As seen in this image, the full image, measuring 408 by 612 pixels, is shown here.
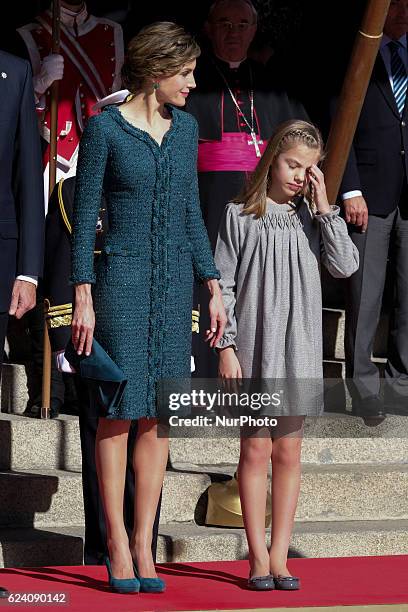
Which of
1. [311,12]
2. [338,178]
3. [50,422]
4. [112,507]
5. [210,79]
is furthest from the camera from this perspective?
[311,12]

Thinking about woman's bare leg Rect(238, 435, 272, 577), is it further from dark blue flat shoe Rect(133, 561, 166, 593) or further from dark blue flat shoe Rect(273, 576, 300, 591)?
dark blue flat shoe Rect(133, 561, 166, 593)

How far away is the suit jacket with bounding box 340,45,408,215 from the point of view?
24.5ft

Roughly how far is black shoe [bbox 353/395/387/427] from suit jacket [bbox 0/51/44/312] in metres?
2.43

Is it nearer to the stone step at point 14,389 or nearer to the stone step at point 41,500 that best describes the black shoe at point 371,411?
the stone step at point 41,500

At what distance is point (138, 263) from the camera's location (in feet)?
16.8

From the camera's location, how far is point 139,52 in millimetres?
5117

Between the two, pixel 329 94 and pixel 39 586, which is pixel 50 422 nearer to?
pixel 39 586

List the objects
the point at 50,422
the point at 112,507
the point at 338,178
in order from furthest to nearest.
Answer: the point at 50,422, the point at 338,178, the point at 112,507

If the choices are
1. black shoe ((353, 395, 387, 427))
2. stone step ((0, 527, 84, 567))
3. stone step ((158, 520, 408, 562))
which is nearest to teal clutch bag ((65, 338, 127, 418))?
stone step ((0, 527, 84, 567))

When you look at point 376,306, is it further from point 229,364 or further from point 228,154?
point 229,364

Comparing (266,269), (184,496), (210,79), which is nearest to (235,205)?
(266,269)

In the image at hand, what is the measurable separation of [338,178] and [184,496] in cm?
136

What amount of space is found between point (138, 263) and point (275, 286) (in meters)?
0.49

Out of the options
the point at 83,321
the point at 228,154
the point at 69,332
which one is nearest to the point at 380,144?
the point at 228,154
